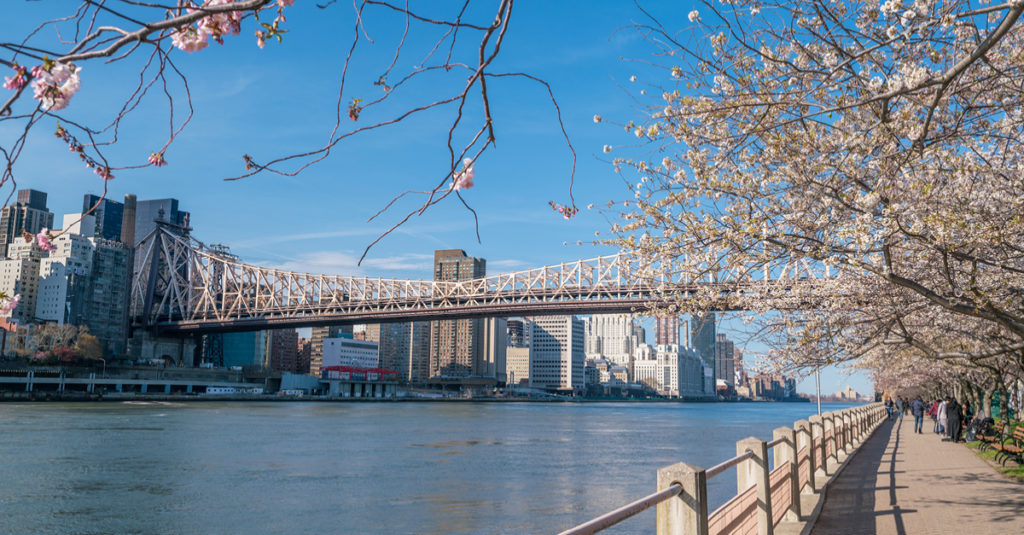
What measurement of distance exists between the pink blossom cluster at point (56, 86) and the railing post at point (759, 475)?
6991 mm

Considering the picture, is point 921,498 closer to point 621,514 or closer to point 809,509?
point 809,509

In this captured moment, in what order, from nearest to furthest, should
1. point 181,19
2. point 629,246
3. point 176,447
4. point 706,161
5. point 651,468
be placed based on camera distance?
1. point 181,19
2. point 706,161
3. point 629,246
4. point 651,468
5. point 176,447

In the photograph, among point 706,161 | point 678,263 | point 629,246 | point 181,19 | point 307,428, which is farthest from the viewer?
point 307,428

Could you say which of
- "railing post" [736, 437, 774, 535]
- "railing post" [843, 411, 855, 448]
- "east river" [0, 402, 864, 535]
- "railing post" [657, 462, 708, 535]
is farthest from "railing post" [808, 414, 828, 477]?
"railing post" [657, 462, 708, 535]

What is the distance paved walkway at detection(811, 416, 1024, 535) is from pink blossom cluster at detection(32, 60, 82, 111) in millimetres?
9779

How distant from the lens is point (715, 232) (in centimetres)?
922

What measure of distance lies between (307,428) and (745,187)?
46.8m

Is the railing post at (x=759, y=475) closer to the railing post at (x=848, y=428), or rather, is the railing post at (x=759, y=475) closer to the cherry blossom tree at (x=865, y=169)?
the cherry blossom tree at (x=865, y=169)

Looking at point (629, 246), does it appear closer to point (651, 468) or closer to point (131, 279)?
point (651, 468)

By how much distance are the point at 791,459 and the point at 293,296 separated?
105 meters

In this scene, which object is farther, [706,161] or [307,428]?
[307,428]

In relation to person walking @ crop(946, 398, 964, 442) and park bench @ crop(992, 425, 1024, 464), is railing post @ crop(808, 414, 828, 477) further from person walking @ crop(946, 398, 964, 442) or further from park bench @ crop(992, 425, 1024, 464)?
person walking @ crop(946, 398, 964, 442)

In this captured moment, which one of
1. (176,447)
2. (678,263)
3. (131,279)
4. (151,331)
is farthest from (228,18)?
(131,279)

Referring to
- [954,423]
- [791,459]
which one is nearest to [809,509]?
[791,459]
